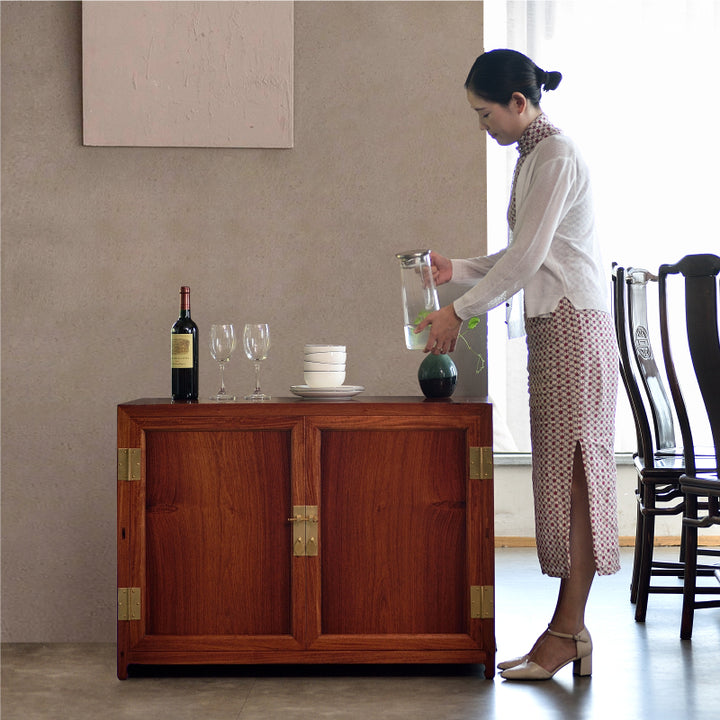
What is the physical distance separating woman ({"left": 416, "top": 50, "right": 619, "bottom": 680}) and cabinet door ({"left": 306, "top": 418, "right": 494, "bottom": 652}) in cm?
21

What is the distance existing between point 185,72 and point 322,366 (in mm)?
1024

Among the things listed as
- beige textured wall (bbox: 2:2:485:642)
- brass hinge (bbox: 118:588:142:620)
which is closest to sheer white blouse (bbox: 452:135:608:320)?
beige textured wall (bbox: 2:2:485:642)

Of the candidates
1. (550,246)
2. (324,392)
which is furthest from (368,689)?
(550,246)

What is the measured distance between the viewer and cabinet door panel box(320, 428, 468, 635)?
2.45 m

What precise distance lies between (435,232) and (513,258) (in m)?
0.62

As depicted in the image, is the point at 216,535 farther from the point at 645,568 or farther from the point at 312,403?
the point at 645,568

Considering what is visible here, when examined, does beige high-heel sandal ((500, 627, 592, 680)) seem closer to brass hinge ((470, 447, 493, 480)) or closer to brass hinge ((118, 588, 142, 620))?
brass hinge ((470, 447, 493, 480))

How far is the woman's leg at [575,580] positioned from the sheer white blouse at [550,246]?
0.40m

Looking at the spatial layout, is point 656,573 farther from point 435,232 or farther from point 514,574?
point 435,232

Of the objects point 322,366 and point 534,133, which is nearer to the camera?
point 534,133

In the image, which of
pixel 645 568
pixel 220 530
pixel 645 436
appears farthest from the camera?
pixel 645 436

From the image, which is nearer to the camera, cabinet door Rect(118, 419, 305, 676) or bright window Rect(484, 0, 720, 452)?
cabinet door Rect(118, 419, 305, 676)

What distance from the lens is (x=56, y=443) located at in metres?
2.91

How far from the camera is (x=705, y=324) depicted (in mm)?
2629
